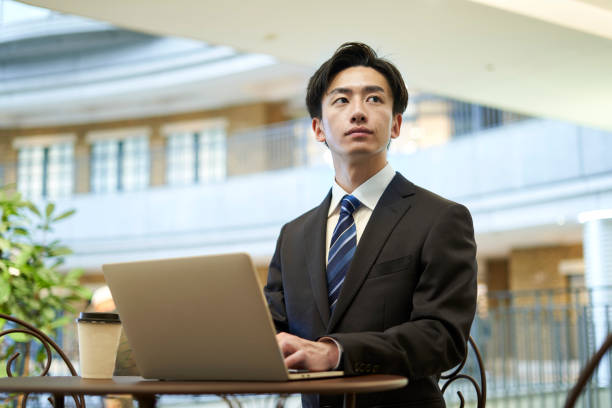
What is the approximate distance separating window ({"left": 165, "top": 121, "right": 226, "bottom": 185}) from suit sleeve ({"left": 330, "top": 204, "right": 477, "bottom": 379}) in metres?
14.3

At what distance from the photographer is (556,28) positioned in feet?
16.2

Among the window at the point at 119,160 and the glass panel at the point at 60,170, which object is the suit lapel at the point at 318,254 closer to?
the window at the point at 119,160

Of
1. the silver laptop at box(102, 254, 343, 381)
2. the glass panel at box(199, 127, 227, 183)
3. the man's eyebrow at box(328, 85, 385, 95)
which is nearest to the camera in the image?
the silver laptop at box(102, 254, 343, 381)

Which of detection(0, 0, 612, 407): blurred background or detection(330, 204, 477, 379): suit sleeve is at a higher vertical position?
detection(0, 0, 612, 407): blurred background

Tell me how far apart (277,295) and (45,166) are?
16276mm

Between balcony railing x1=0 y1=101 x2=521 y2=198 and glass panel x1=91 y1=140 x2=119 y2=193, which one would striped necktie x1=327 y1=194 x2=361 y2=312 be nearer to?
balcony railing x1=0 y1=101 x2=521 y2=198

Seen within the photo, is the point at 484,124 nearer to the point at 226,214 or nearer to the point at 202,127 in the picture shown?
the point at 226,214

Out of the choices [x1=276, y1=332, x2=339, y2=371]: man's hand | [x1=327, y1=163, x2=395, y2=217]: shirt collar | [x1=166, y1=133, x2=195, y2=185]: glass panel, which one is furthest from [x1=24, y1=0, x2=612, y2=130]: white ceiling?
[x1=166, y1=133, x2=195, y2=185]: glass panel

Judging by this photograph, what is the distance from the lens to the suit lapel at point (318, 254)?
1800 millimetres

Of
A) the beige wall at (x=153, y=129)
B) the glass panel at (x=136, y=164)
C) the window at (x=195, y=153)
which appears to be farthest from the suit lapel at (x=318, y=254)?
the glass panel at (x=136, y=164)

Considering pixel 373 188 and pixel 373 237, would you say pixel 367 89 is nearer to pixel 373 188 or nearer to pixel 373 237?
pixel 373 188

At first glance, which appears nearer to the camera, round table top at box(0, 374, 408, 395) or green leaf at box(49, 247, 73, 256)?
round table top at box(0, 374, 408, 395)

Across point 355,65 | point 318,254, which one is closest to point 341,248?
point 318,254

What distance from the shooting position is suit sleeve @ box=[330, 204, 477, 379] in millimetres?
1471
